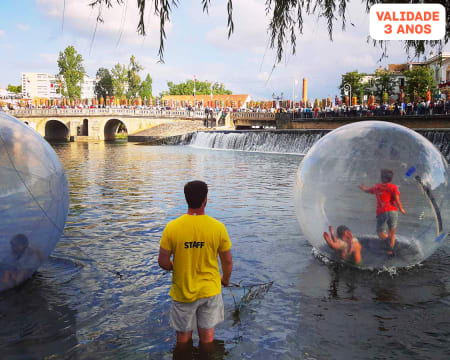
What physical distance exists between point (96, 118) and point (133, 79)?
3525 centimetres

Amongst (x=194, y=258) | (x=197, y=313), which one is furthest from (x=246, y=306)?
(x=194, y=258)

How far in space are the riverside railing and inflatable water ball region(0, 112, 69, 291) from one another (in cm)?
5574

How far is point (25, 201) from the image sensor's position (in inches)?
176

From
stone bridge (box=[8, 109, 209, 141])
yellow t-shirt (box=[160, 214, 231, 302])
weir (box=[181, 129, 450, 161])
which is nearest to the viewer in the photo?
yellow t-shirt (box=[160, 214, 231, 302])

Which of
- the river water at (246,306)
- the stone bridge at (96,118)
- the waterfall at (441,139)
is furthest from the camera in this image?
the stone bridge at (96,118)

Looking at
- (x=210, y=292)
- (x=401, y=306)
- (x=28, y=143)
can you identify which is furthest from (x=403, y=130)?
(x=28, y=143)

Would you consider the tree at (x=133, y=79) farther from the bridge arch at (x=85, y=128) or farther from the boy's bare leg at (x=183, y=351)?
the boy's bare leg at (x=183, y=351)

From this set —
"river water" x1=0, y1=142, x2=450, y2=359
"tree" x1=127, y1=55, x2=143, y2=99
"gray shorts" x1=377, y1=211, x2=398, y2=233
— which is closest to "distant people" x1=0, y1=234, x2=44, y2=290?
"river water" x1=0, y1=142, x2=450, y2=359

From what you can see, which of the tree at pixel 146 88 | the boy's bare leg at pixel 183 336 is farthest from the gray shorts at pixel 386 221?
the tree at pixel 146 88

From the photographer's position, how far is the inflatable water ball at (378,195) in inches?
192

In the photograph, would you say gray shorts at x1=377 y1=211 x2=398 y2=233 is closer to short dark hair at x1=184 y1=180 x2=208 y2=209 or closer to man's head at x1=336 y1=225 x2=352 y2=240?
man's head at x1=336 y1=225 x2=352 y2=240

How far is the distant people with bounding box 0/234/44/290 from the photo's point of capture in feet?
14.7

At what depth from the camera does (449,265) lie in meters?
5.94

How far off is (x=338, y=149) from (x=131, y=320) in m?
2.87
